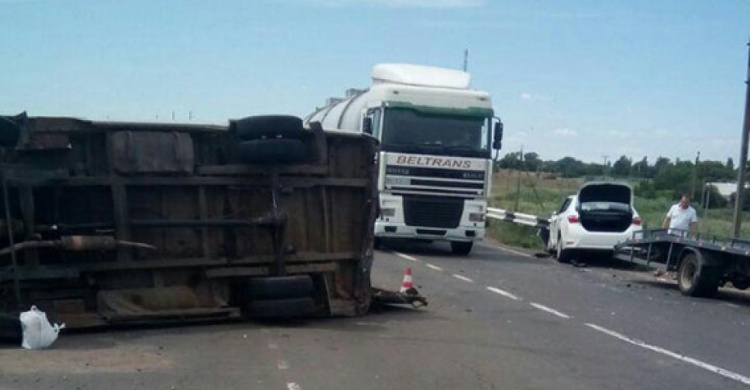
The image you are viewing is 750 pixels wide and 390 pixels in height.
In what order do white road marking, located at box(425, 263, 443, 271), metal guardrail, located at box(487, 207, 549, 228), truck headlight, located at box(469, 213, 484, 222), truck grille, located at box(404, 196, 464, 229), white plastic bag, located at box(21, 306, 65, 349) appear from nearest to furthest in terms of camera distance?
white plastic bag, located at box(21, 306, 65, 349), white road marking, located at box(425, 263, 443, 271), truck grille, located at box(404, 196, 464, 229), truck headlight, located at box(469, 213, 484, 222), metal guardrail, located at box(487, 207, 549, 228)

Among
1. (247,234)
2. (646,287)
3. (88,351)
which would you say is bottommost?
(646,287)

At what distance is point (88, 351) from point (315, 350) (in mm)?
2128

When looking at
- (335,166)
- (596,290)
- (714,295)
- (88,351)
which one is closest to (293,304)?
(335,166)

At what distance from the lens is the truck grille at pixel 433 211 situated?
2356cm

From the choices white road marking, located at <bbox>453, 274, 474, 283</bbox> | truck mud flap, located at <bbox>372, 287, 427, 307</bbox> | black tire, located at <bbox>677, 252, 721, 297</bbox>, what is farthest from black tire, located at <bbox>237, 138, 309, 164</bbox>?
black tire, located at <bbox>677, 252, 721, 297</bbox>

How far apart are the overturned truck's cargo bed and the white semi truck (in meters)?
10.7

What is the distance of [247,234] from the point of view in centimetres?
1175

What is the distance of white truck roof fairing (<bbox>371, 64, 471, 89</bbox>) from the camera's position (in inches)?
957

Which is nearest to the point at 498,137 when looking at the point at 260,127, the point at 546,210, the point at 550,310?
the point at 550,310

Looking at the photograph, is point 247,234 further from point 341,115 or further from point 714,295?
point 341,115

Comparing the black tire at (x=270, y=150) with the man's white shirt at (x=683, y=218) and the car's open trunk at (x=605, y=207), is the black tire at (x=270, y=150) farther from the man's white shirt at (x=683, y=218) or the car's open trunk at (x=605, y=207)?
the car's open trunk at (x=605, y=207)

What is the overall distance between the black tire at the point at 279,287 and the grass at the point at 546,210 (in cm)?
1069

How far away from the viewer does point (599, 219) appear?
24516 millimetres

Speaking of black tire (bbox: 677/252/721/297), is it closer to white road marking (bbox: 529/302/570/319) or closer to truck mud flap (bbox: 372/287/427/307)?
white road marking (bbox: 529/302/570/319)
